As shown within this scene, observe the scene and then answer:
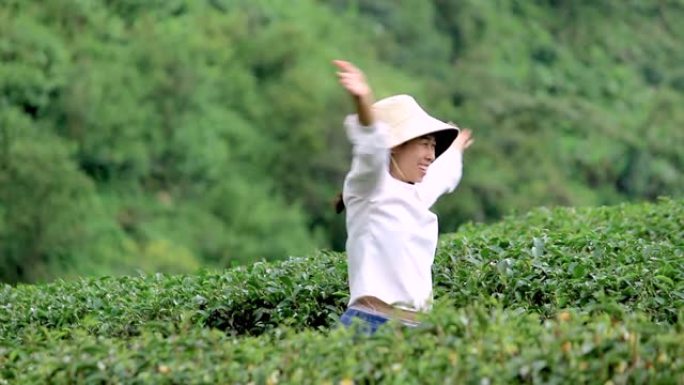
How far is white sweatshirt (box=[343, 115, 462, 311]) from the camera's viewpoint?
5.32m

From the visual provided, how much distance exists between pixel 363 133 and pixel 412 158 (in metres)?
0.66

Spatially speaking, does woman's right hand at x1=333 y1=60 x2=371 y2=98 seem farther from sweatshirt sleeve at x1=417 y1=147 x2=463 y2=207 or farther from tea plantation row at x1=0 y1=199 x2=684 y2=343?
tea plantation row at x1=0 y1=199 x2=684 y2=343

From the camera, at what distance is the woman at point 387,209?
507 centimetres

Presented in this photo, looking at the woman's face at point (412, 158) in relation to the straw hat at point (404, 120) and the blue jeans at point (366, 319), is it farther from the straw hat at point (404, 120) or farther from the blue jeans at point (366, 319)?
the blue jeans at point (366, 319)

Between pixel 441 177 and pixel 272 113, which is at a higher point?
pixel 441 177

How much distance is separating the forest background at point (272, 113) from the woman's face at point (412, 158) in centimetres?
2186

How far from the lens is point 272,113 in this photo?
3828 centimetres

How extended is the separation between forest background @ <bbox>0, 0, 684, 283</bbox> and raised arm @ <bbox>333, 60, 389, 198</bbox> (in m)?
22.3

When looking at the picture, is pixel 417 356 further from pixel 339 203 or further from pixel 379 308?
pixel 339 203

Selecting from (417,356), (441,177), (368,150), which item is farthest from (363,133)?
(441,177)

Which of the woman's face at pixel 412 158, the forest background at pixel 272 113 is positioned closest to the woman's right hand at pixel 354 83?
the woman's face at pixel 412 158

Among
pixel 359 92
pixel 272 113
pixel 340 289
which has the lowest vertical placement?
pixel 272 113

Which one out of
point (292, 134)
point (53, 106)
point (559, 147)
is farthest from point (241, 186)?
point (559, 147)

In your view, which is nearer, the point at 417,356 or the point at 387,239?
the point at 417,356
